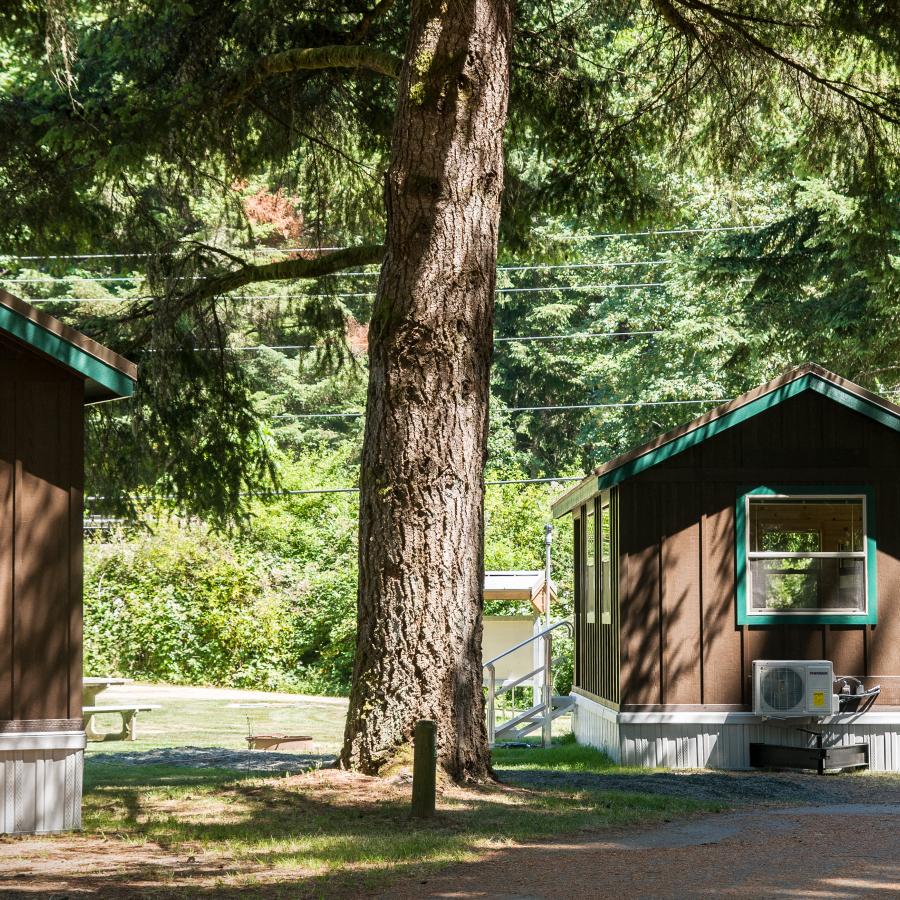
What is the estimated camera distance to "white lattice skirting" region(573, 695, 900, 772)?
565 inches

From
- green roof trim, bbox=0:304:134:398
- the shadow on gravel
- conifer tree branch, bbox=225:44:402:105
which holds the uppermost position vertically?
conifer tree branch, bbox=225:44:402:105

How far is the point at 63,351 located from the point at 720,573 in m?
7.70

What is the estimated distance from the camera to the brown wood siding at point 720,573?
1441 centimetres

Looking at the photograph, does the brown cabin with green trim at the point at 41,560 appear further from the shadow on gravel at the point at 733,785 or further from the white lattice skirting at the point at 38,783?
the shadow on gravel at the point at 733,785

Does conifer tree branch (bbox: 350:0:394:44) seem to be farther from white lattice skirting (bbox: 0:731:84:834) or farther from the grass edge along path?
white lattice skirting (bbox: 0:731:84:834)

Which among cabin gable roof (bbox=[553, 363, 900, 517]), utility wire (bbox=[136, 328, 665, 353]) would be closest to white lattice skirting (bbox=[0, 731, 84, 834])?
cabin gable roof (bbox=[553, 363, 900, 517])

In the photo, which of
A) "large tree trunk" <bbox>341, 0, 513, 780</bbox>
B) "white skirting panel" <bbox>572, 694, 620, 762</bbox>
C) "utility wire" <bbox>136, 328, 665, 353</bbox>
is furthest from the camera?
"utility wire" <bbox>136, 328, 665, 353</bbox>

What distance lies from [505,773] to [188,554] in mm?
19860

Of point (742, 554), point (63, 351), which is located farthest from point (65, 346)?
point (742, 554)

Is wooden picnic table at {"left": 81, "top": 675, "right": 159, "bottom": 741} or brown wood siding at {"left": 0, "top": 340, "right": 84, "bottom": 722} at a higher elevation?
brown wood siding at {"left": 0, "top": 340, "right": 84, "bottom": 722}

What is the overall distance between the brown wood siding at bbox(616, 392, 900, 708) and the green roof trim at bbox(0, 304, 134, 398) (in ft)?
21.3

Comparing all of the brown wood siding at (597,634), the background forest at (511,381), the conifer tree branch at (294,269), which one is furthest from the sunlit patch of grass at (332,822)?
the background forest at (511,381)

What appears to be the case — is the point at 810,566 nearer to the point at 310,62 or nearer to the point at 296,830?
the point at 310,62

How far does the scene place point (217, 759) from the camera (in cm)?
1584
